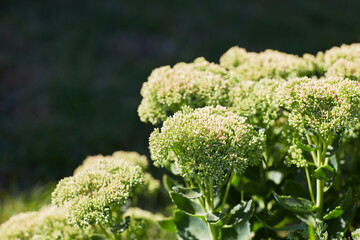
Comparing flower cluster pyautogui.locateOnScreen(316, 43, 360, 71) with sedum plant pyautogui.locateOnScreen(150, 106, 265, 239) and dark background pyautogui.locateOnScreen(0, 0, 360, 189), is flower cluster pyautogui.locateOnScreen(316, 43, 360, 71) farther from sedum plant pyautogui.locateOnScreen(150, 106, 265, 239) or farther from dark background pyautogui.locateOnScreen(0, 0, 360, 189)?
dark background pyautogui.locateOnScreen(0, 0, 360, 189)

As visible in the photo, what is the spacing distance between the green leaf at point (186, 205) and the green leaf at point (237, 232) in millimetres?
219

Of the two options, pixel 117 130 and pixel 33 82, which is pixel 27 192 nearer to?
pixel 117 130

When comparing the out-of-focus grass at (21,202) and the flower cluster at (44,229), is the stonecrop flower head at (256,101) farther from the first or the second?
the out-of-focus grass at (21,202)

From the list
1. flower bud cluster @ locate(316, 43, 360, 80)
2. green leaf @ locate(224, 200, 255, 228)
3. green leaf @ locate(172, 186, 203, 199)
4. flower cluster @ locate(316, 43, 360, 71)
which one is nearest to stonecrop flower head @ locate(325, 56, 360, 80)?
flower bud cluster @ locate(316, 43, 360, 80)

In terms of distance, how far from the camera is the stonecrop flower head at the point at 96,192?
213cm

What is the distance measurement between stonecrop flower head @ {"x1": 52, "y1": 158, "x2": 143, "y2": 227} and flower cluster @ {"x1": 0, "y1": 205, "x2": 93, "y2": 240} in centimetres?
42

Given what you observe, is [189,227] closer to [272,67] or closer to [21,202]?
[272,67]

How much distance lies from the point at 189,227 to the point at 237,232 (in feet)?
1.18

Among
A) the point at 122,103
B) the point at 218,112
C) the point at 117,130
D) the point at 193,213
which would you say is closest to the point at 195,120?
the point at 218,112

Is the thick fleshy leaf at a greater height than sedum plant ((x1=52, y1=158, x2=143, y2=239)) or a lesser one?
lesser

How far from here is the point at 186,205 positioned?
225cm

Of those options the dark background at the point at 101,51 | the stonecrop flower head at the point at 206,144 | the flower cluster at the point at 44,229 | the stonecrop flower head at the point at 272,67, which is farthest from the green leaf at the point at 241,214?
the dark background at the point at 101,51

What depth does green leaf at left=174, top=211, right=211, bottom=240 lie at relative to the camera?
97.3 inches

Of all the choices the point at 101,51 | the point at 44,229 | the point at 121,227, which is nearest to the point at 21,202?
the point at 44,229
